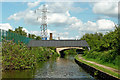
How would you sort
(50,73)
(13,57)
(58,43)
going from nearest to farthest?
(50,73) → (13,57) → (58,43)

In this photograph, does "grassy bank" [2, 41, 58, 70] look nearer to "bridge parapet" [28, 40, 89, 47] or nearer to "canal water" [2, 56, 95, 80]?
"canal water" [2, 56, 95, 80]

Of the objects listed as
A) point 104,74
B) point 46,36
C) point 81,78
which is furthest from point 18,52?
point 46,36

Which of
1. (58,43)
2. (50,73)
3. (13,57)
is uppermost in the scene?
(58,43)

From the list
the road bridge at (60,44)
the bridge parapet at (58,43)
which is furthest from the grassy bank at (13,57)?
the bridge parapet at (58,43)

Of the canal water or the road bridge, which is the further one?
the road bridge

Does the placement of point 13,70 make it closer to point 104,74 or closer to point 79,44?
point 104,74

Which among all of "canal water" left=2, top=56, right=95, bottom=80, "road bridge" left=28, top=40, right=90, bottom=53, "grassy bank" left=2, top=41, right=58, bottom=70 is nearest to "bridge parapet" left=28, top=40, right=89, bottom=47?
"road bridge" left=28, top=40, right=90, bottom=53

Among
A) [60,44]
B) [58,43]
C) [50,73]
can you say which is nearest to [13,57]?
[50,73]

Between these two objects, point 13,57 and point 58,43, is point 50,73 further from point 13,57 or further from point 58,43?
point 58,43

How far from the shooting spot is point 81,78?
13.3 m

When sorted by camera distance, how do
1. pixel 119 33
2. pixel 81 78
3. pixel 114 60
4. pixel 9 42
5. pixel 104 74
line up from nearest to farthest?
1. pixel 104 74
2. pixel 81 78
3. pixel 119 33
4. pixel 114 60
5. pixel 9 42

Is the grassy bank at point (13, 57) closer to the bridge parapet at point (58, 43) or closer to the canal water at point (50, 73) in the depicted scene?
the canal water at point (50, 73)

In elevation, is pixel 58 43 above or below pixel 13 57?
above

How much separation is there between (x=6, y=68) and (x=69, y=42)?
2893 cm
